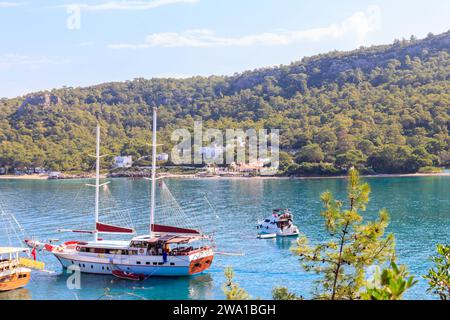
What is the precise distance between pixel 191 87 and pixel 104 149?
52642 mm

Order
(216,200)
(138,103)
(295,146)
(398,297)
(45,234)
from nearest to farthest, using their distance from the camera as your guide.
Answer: (398,297)
(45,234)
(216,200)
(295,146)
(138,103)

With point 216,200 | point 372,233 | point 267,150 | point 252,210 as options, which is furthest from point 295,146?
point 372,233

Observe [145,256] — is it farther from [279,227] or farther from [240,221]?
[240,221]

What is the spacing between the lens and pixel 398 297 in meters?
5.86

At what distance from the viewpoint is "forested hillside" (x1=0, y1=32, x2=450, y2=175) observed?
86.2m

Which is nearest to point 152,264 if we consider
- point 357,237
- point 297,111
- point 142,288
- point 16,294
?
point 142,288

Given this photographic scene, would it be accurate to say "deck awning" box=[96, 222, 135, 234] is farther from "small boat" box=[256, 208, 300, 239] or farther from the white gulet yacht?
"small boat" box=[256, 208, 300, 239]

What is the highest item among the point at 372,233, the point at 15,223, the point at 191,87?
the point at 191,87

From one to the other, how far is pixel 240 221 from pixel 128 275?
16995 mm

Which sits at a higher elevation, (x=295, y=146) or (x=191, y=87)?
(x=191, y=87)

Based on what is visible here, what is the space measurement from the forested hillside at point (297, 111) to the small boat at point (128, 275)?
5892 cm

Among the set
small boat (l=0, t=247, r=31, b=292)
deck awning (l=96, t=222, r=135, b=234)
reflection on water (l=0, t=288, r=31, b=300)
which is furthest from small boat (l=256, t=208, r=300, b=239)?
reflection on water (l=0, t=288, r=31, b=300)

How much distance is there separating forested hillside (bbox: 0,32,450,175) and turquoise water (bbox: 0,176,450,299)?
11.6 meters

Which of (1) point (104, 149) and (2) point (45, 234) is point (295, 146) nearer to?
(1) point (104, 149)
